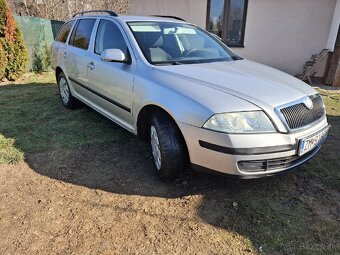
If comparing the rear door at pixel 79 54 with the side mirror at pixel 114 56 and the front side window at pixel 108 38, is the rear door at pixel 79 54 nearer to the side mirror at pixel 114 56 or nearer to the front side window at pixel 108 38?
the front side window at pixel 108 38

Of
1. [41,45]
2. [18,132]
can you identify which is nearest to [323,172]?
[18,132]

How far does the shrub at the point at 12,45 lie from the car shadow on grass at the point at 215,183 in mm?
4366

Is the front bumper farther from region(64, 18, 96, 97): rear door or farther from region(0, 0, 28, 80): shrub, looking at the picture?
region(0, 0, 28, 80): shrub

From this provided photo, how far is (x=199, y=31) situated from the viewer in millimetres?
4348

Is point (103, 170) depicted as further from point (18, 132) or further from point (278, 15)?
point (278, 15)

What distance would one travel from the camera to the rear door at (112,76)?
11.5 feet

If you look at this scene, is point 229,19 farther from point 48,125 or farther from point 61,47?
point 48,125

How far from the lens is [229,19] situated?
9.84m

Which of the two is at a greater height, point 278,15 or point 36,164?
point 278,15

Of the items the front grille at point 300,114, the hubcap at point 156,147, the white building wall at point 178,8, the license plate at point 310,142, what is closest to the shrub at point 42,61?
the white building wall at point 178,8

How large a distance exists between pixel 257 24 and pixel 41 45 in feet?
23.2

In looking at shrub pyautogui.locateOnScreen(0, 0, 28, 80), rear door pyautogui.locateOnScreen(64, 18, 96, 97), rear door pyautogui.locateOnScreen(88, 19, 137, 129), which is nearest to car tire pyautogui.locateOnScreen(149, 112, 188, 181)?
rear door pyautogui.locateOnScreen(88, 19, 137, 129)

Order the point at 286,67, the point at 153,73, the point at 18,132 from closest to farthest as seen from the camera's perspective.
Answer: the point at 153,73 < the point at 18,132 < the point at 286,67

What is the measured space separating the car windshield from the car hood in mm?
234
